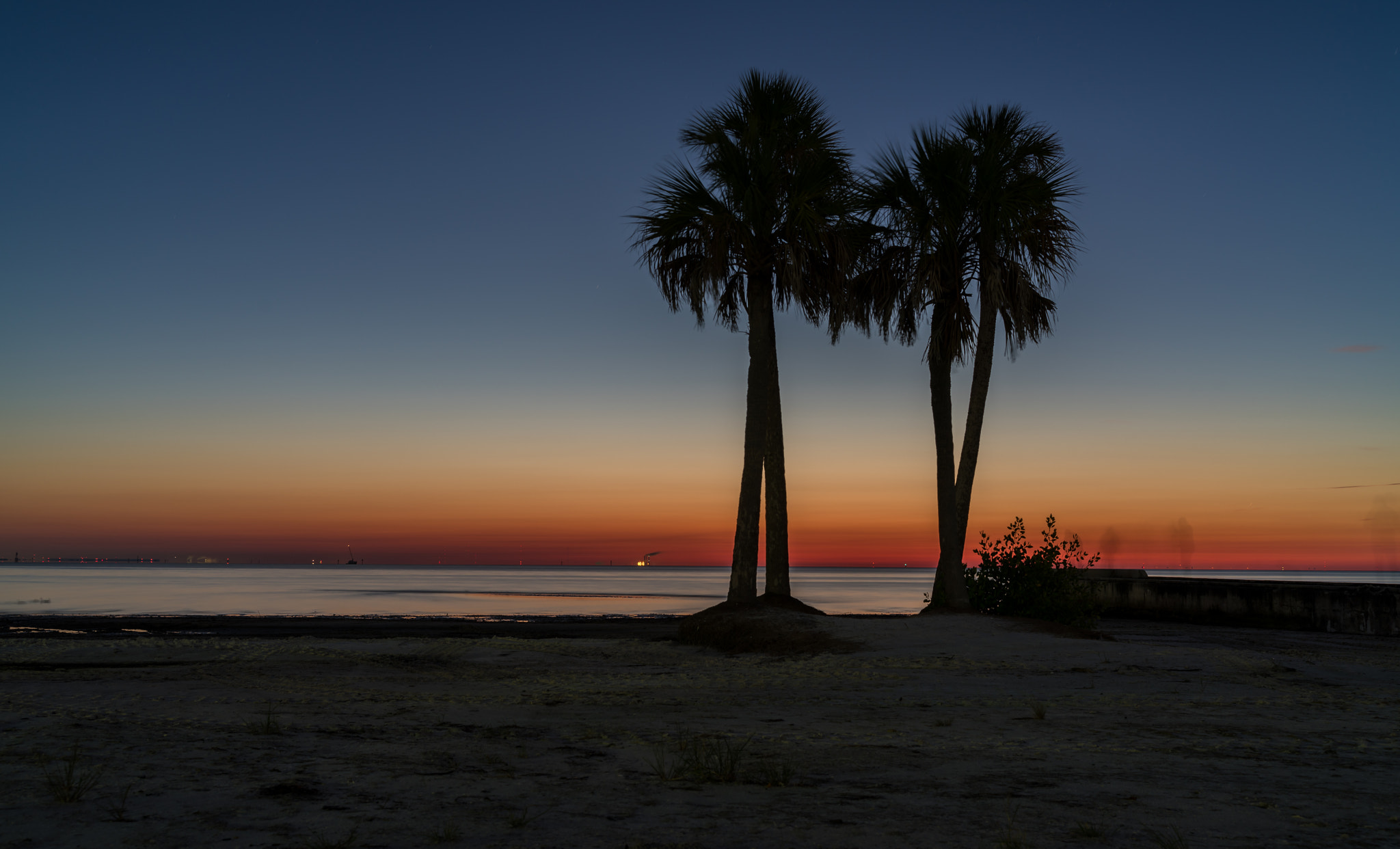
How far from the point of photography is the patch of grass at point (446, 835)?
4.36 meters

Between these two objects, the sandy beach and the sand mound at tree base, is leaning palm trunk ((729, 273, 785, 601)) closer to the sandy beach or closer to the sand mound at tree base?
the sand mound at tree base

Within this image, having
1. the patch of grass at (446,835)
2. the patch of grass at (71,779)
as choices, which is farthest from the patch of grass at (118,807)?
the patch of grass at (446,835)

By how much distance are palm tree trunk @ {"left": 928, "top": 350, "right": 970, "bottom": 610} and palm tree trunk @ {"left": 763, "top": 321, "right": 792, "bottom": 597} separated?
325 centimetres

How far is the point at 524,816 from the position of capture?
4.85 meters

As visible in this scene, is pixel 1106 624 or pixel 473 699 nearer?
pixel 473 699

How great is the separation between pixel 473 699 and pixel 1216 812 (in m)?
7.05

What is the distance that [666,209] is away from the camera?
66.1 ft

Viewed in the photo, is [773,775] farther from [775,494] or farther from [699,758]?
[775,494]

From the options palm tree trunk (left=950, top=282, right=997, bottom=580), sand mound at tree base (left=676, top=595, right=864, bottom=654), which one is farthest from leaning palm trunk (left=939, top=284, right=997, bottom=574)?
sand mound at tree base (left=676, top=595, right=864, bottom=654)

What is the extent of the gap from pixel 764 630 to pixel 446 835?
1168 centimetres

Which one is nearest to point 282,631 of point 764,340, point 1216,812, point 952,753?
point 764,340

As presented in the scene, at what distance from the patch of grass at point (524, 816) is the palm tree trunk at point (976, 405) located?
16.4 metres

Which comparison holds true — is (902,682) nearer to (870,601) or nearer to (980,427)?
(980,427)

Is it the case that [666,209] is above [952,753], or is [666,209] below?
above
